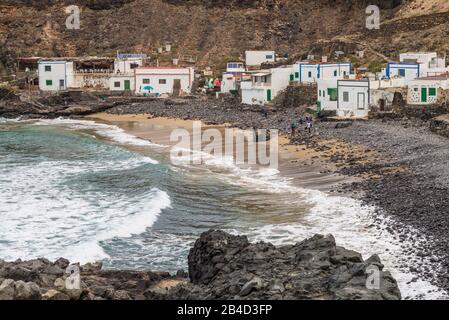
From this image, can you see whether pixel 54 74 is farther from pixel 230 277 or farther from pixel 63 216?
pixel 230 277

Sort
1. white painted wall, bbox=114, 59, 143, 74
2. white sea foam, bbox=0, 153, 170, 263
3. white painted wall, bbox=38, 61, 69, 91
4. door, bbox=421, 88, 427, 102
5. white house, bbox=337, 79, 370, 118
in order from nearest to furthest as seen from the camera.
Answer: white sea foam, bbox=0, 153, 170, 263 → door, bbox=421, 88, 427, 102 → white house, bbox=337, 79, 370, 118 → white painted wall, bbox=38, 61, 69, 91 → white painted wall, bbox=114, 59, 143, 74

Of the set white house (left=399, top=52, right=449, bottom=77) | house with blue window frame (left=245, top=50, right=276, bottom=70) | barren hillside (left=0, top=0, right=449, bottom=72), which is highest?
barren hillside (left=0, top=0, right=449, bottom=72)

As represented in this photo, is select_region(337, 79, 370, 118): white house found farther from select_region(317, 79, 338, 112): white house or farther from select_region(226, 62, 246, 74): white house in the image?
select_region(226, 62, 246, 74): white house

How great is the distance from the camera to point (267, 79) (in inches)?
2272

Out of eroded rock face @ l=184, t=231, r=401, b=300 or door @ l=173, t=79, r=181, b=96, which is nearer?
eroded rock face @ l=184, t=231, r=401, b=300

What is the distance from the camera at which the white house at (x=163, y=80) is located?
218ft

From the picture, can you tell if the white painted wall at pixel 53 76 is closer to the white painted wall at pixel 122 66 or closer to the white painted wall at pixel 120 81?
the white painted wall at pixel 120 81

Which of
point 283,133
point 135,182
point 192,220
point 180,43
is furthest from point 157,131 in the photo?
point 180,43

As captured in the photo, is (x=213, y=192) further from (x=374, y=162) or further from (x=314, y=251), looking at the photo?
(x=314, y=251)

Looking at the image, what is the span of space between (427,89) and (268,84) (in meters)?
15.1

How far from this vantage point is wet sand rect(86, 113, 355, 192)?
3166cm

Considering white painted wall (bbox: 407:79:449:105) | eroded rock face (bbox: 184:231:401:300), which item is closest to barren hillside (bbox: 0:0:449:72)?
white painted wall (bbox: 407:79:449:105)

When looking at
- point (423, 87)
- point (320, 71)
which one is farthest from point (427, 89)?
point (320, 71)

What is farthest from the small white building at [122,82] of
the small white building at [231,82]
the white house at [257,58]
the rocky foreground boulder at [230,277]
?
the rocky foreground boulder at [230,277]
